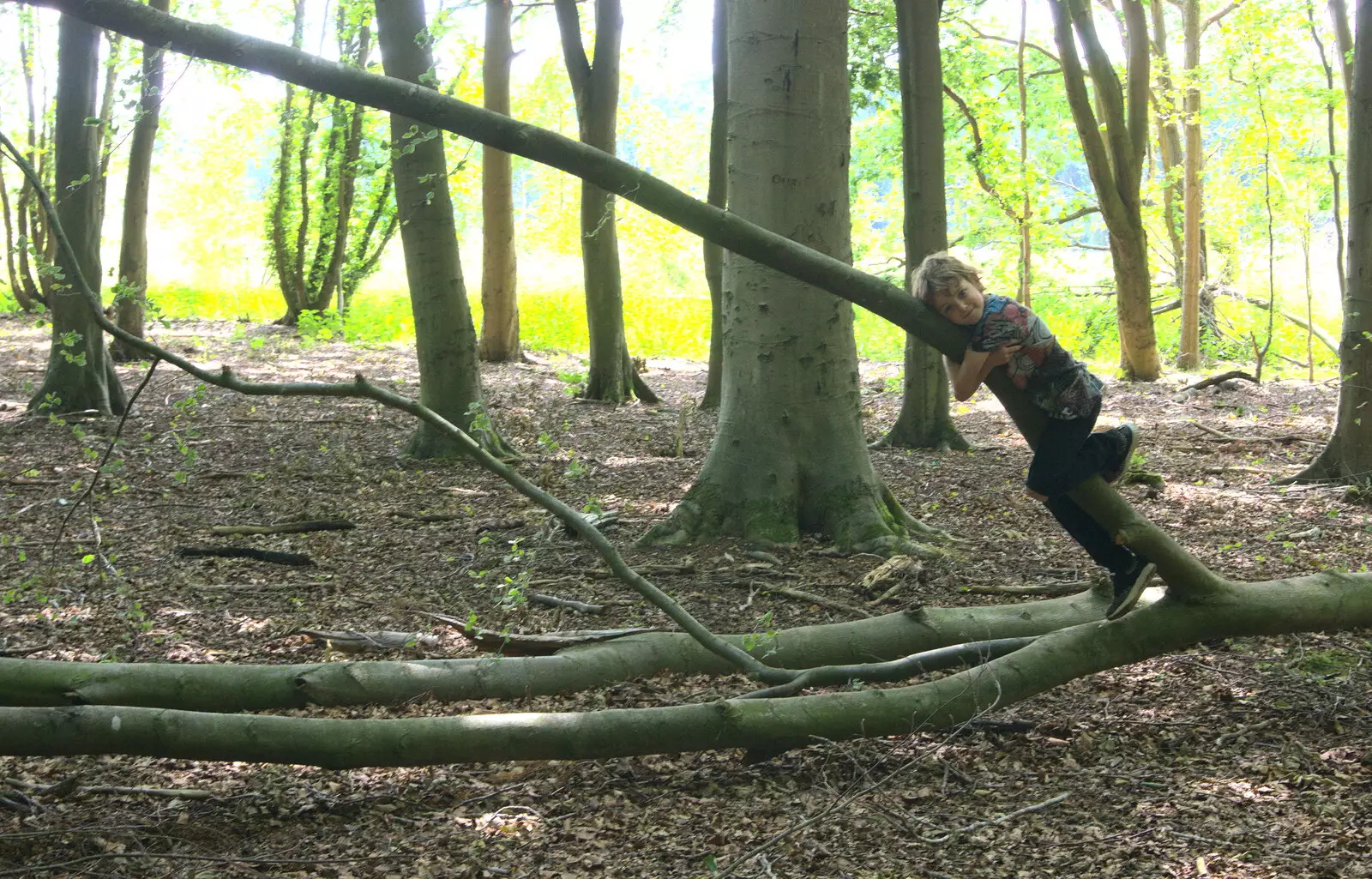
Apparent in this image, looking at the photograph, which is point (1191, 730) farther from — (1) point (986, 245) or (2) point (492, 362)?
(1) point (986, 245)

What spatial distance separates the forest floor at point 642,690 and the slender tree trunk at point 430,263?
1.93ft

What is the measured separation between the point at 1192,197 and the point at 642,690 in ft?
50.1

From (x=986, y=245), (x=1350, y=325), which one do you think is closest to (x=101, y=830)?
(x=1350, y=325)

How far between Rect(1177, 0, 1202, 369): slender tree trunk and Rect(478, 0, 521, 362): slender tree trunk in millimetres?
10221

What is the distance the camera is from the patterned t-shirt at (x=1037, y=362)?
3.20 metres

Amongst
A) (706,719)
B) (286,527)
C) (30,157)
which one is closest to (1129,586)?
(706,719)

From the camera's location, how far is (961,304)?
3191 millimetres

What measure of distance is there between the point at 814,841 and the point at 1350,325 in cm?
614

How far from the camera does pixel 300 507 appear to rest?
293 inches

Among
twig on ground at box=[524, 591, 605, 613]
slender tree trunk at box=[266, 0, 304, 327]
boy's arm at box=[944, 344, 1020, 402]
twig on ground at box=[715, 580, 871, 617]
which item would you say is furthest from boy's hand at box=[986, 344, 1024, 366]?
slender tree trunk at box=[266, 0, 304, 327]

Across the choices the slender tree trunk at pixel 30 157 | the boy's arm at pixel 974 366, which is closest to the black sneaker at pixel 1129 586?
the boy's arm at pixel 974 366

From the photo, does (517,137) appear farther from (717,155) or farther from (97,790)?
(717,155)

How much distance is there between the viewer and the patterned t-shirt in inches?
126

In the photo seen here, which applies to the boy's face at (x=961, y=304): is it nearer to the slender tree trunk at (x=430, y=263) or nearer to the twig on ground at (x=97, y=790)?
the twig on ground at (x=97, y=790)
